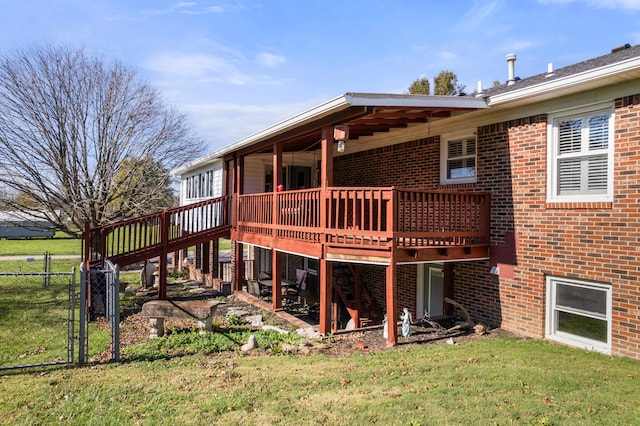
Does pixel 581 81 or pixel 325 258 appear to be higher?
pixel 581 81

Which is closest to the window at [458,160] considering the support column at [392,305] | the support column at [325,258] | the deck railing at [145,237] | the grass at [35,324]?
the support column at [325,258]

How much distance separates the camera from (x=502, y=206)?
326 inches

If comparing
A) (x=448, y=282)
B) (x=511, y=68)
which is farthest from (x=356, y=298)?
(x=511, y=68)

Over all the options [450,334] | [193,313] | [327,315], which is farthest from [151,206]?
[450,334]

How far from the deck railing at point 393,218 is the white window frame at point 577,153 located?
1.30 meters

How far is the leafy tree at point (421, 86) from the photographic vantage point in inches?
1053

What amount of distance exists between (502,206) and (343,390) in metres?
5.05

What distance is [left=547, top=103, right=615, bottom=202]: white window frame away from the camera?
6.69m

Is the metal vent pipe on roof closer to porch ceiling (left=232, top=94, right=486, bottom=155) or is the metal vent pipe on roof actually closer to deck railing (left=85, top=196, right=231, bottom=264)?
porch ceiling (left=232, top=94, right=486, bottom=155)

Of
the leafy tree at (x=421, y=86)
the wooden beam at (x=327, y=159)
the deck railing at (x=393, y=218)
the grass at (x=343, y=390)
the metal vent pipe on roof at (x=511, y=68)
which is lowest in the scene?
the grass at (x=343, y=390)

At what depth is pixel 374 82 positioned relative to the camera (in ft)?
82.0

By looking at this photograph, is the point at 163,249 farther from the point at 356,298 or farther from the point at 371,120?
the point at 371,120

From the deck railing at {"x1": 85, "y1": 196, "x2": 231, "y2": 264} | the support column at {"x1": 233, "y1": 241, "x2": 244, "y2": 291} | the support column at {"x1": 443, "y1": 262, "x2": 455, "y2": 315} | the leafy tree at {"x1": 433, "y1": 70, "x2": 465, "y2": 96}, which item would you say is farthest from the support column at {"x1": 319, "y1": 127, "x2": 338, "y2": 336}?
the leafy tree at {"x1": 433, "y1": 70, "x2": 465, "y2": 96}

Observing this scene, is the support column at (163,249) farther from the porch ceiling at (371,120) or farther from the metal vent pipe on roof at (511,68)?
the metal vent pipe on roof at (511,68)
